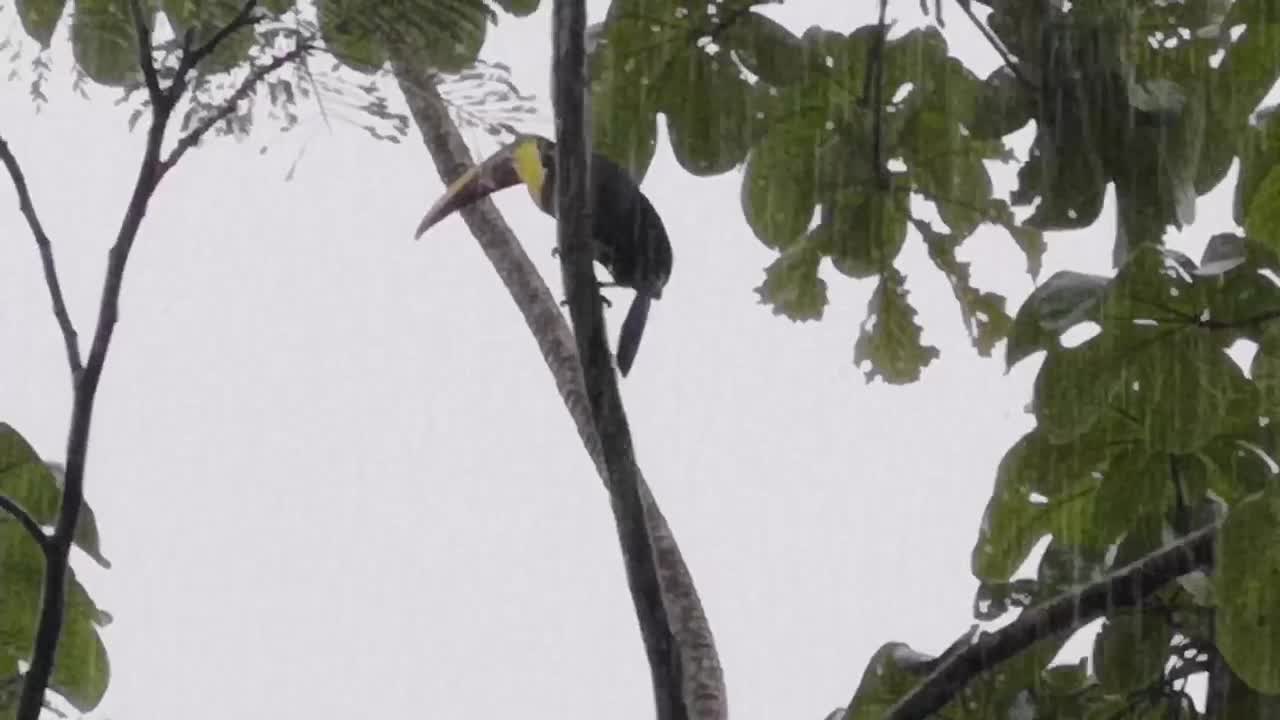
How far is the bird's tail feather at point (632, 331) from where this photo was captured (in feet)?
11.0

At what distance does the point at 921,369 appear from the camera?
2008 mm

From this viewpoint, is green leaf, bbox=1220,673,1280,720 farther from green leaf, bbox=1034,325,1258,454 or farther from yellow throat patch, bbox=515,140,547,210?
yellow throat patch, bbox=515,140,547,210

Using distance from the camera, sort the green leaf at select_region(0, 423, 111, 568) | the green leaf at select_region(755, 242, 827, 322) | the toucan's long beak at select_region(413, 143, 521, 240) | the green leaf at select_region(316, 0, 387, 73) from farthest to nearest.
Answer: the toucan's long beak at select_region(413, 143, 521, 240) → the green leaf at select_region(755, 242, 827, 322) → the green leaf at select_region(0, 423, 111, 568) → the green leaf at select_region(316, 0, 387, 73)

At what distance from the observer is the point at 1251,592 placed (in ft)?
4.19

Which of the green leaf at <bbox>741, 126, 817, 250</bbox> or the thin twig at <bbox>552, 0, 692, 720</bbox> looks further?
the green leaf at <bbox>741, 126, 817, 250</bbox>

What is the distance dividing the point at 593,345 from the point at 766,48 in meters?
0.50

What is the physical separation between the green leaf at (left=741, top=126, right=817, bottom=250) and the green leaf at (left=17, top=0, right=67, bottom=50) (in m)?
0.71

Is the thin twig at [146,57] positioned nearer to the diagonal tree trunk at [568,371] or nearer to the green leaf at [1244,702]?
the diagonal tree trunk at [568,371]

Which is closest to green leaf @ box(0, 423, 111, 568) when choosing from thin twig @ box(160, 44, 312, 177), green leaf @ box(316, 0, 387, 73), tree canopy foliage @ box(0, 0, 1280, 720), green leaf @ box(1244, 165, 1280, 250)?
tree canopy foliage @ box(0, 0, 1280, 720)

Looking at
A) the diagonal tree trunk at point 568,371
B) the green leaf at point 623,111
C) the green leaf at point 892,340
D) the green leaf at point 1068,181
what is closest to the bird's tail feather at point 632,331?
the diagonal tree trunk at point 568,371

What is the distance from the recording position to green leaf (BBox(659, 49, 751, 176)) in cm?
166

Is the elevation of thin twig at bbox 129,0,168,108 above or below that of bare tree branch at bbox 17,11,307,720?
above

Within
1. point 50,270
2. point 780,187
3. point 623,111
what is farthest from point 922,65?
point 50,270

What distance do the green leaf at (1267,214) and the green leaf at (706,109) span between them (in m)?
0.56
